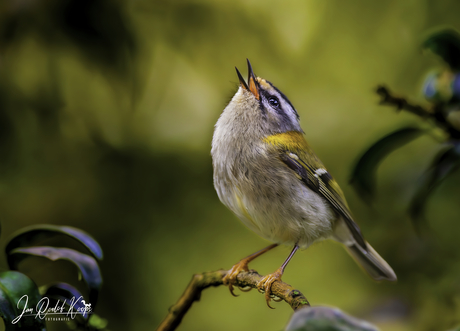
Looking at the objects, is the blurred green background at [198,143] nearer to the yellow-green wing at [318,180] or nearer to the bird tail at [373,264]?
the bird tail at [373,264]

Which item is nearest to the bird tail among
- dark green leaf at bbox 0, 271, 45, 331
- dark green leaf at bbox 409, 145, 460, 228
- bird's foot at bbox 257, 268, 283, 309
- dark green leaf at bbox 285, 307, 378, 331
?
dark green leaf at bbox 409, 145, 460, 228

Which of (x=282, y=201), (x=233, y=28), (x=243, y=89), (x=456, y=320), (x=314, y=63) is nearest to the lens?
(x=282, y=201)

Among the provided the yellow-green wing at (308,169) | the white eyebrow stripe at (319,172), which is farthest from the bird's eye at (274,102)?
the white eyebrow stripe at (319,172)

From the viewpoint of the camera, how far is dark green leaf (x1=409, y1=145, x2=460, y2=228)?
0.99 metres

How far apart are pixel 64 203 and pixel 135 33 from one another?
38.6 inches

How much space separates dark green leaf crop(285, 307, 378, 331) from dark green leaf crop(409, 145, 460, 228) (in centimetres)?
64

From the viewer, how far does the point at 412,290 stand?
6.03ft

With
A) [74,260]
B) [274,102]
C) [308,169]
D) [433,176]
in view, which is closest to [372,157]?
[433,176]

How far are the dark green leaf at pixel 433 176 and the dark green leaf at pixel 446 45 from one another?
0.26 meters

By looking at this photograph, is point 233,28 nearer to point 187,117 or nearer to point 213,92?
point 213,92

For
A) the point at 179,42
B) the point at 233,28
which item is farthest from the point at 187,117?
the point at 233,28

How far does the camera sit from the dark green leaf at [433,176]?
3.25 feet

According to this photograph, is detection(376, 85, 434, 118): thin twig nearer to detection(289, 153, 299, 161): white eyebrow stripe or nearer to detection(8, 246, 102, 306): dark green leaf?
detection(289, 153, 299, 161): white eyebrow stripe

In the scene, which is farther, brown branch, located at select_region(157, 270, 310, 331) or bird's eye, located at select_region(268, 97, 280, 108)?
bird's eye, located at select_region(268, 97, 280, 108)
